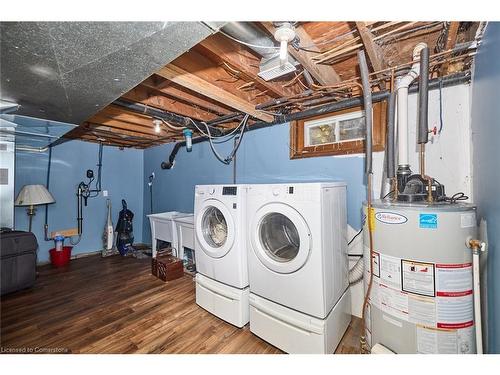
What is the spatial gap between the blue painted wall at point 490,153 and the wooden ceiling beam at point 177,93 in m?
2.07

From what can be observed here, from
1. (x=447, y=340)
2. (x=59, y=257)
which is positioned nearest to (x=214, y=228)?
(x=447, y=340)

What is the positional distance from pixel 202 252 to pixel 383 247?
1.58 meters

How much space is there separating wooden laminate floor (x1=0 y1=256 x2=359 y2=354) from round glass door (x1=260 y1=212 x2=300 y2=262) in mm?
710

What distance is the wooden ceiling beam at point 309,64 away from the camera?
1.22 metres

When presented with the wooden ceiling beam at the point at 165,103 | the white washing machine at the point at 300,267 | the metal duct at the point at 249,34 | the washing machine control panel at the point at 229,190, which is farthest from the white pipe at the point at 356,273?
the wooden ceiling beam at the point at 165,103

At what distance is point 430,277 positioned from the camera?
1114 mm

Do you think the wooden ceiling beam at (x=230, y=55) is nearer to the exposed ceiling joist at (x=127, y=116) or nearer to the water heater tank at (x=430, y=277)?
the water heater tank at (x=430, y=277)

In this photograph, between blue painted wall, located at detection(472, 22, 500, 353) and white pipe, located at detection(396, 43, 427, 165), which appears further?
white pipe, located at detection(396, 43, 427, 165)

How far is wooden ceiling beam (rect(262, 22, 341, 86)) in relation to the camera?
1.22m

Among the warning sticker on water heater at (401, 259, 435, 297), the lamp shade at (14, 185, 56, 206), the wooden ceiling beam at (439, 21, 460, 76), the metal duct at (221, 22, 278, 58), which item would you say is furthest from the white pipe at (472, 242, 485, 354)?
the lamp shade at (14, 185, 56, 206)

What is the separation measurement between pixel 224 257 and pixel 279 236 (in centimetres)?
54

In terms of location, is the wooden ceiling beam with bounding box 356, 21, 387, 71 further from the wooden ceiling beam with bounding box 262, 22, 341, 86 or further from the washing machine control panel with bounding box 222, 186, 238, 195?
the washing machine control panel with bounding box 222, 186, 238, 195
